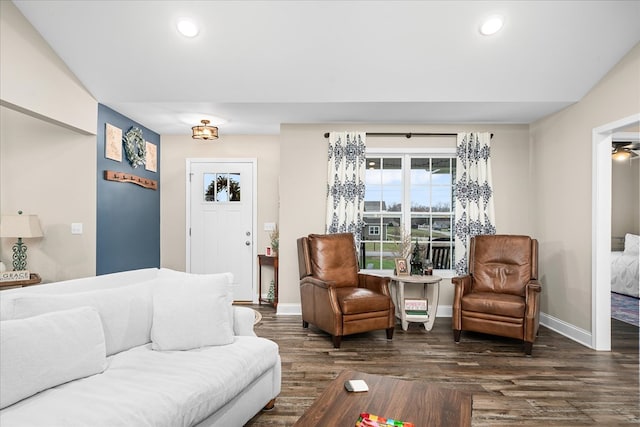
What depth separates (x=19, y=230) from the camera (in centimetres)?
352

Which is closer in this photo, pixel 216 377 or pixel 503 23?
pixel 216 377

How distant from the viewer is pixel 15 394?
Result: 150cm

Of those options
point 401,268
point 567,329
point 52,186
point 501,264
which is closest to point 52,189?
point 52,186

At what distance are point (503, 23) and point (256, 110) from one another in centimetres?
250

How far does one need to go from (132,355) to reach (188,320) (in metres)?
0.33

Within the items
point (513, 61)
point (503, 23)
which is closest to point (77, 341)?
point (503, 23)

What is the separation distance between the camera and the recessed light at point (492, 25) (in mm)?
3049

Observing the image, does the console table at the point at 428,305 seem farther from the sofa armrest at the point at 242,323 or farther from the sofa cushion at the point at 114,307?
the sofa cushion at the point at 114,307

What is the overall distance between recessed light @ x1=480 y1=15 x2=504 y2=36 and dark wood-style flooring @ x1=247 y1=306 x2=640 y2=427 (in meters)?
2.80

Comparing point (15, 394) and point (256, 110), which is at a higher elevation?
point (256, 110)

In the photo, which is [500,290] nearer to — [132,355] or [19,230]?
[132,355]

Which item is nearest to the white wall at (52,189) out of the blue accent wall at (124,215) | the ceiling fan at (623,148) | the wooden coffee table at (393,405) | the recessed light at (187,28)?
the blue accent wall at (124,215)

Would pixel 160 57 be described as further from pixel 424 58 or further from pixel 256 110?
pixel 424 58

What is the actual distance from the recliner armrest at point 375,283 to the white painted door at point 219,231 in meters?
1.87
